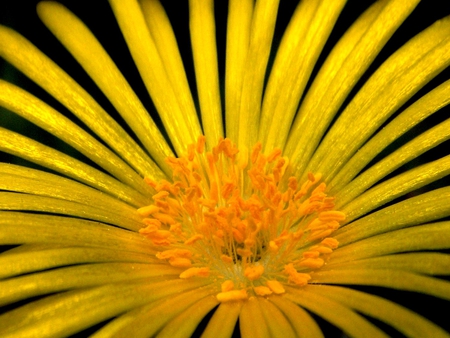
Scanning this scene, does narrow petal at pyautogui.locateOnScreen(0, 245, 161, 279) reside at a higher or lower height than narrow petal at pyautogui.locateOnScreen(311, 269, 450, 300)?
higher

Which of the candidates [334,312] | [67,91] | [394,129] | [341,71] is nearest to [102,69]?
[67,91]

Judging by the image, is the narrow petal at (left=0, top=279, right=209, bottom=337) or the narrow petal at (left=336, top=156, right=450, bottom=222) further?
the narrow petal at (left=336, top=156, right=450, bottom=222)

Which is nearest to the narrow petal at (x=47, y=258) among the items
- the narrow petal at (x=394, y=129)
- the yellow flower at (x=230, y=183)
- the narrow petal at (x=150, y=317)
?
the yellow flower at (x=230, y=183)

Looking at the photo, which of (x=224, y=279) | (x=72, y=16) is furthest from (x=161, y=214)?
(x=72, y=16)

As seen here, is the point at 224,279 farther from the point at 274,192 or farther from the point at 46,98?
the point at 46,98

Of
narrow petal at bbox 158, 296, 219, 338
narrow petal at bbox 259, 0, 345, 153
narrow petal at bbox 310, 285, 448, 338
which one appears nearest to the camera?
narrow petal at bbox 310, 285, 448, 338

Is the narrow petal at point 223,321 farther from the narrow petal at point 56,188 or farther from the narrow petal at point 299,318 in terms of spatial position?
the narrow petal at point 56,188

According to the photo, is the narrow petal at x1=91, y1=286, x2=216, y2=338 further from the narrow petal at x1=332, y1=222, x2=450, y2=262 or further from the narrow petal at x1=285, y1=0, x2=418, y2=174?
the narrow petal at x1=285, y1=0, x2=418, y2=174

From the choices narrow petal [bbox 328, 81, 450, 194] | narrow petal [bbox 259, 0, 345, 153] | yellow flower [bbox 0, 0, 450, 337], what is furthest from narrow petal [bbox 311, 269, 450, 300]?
narrow petal [bbox 259, 0, 345, 153]
